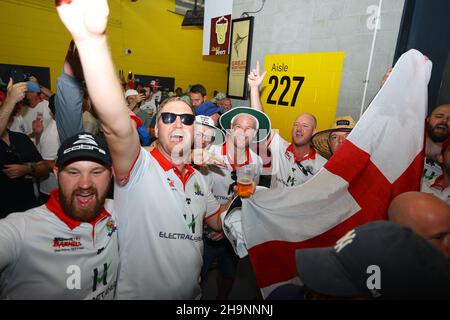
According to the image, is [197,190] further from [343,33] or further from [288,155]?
[343,33]

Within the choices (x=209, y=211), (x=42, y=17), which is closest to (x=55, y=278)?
(x=209, y=211)

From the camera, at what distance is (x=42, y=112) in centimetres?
488

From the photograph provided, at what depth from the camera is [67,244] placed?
1483 mm

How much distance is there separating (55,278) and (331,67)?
456 cm

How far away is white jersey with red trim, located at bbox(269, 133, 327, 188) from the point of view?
3.31 metres

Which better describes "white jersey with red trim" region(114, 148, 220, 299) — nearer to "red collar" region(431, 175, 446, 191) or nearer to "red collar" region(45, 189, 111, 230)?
"red collar" region(45, 189, 111, 230)

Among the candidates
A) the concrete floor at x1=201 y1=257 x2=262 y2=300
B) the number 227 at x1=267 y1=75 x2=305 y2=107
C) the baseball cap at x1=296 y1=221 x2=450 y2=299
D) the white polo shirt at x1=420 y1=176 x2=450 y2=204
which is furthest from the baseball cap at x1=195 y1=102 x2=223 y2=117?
the baseball cap at x1=296 y1=221 x2=450 y2=299

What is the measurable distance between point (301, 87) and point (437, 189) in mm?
2793

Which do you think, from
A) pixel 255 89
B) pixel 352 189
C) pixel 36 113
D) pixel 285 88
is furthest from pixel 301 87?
pixel 36 113

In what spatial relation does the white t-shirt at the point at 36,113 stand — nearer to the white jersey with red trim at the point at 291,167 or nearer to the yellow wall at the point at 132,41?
the white jersey with red trim at the point at 291,167

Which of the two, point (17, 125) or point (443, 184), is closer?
point (443, 184)

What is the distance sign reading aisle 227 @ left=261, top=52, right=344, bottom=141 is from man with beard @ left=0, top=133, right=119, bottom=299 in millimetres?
3821

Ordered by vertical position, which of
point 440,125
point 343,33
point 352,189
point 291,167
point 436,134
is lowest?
point 291,167
